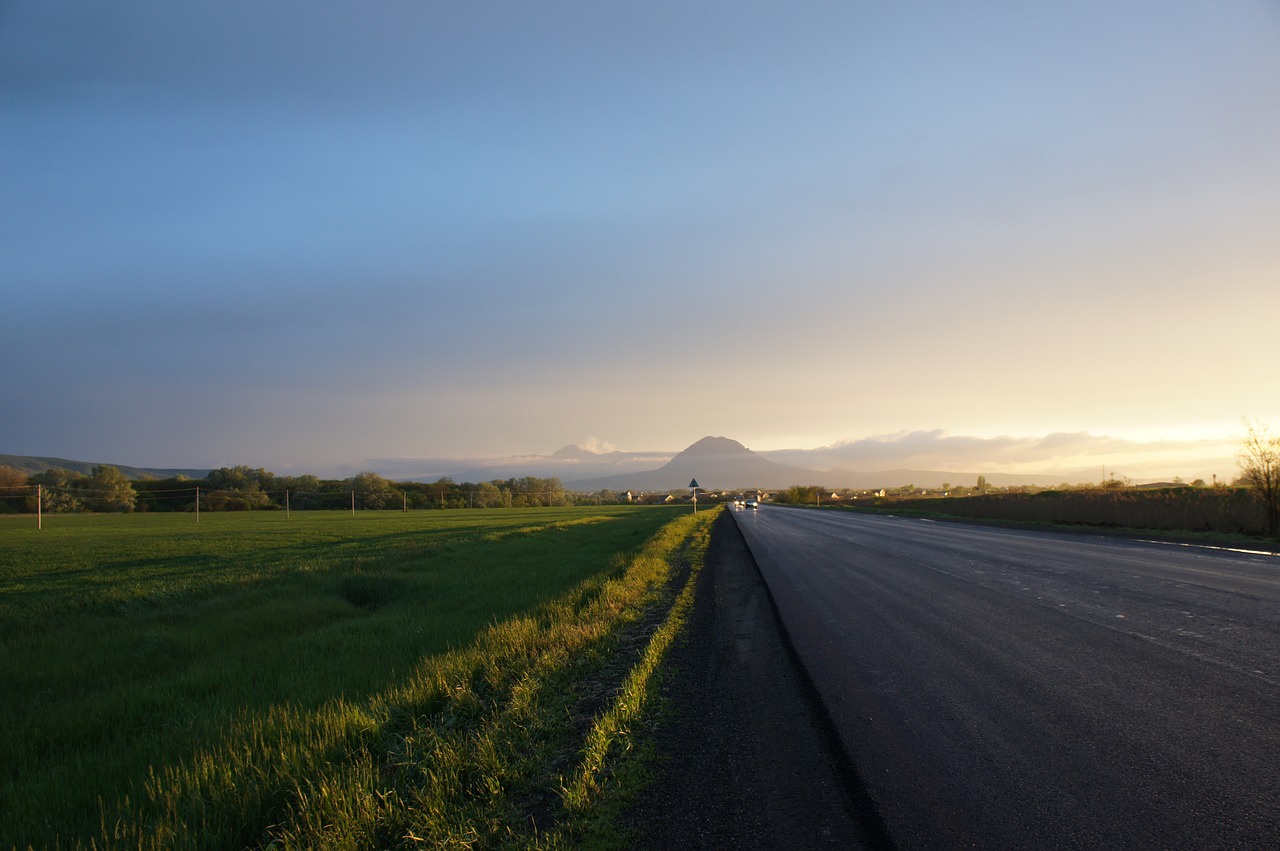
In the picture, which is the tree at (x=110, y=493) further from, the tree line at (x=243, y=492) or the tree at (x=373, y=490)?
the tree at (x=373, y=490)

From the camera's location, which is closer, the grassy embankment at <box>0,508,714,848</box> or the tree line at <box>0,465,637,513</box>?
the grassy embankment at <box>0,508,714,848</box>

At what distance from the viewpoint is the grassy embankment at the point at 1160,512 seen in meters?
22.2

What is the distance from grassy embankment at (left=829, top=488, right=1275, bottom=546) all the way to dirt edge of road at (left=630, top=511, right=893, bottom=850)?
21173 mm

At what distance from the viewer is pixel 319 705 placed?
666 centimetres

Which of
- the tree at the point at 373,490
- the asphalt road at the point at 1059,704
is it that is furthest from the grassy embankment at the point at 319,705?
the tree at the point at 373,490

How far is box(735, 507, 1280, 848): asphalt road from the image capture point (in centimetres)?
347

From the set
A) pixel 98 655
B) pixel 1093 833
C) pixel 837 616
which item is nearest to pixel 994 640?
pixel 837 616

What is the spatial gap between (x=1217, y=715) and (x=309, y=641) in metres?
11.1

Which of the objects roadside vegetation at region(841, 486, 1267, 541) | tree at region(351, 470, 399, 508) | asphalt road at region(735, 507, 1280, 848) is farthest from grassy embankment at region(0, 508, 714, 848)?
tree at region(351, 470, 399, 508)

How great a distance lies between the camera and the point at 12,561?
19125mm

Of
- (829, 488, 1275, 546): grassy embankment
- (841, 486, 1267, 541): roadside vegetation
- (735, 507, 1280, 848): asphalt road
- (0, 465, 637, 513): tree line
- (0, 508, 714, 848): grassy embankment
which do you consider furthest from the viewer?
(0, 465, 637, 513): tree line

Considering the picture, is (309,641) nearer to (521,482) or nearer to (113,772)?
(113,772)

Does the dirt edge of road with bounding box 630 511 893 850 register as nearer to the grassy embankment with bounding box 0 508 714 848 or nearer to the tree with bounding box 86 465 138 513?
the grassy embankment with bounding box 0 508 714 848

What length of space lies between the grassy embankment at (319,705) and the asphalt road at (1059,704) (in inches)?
78.1
